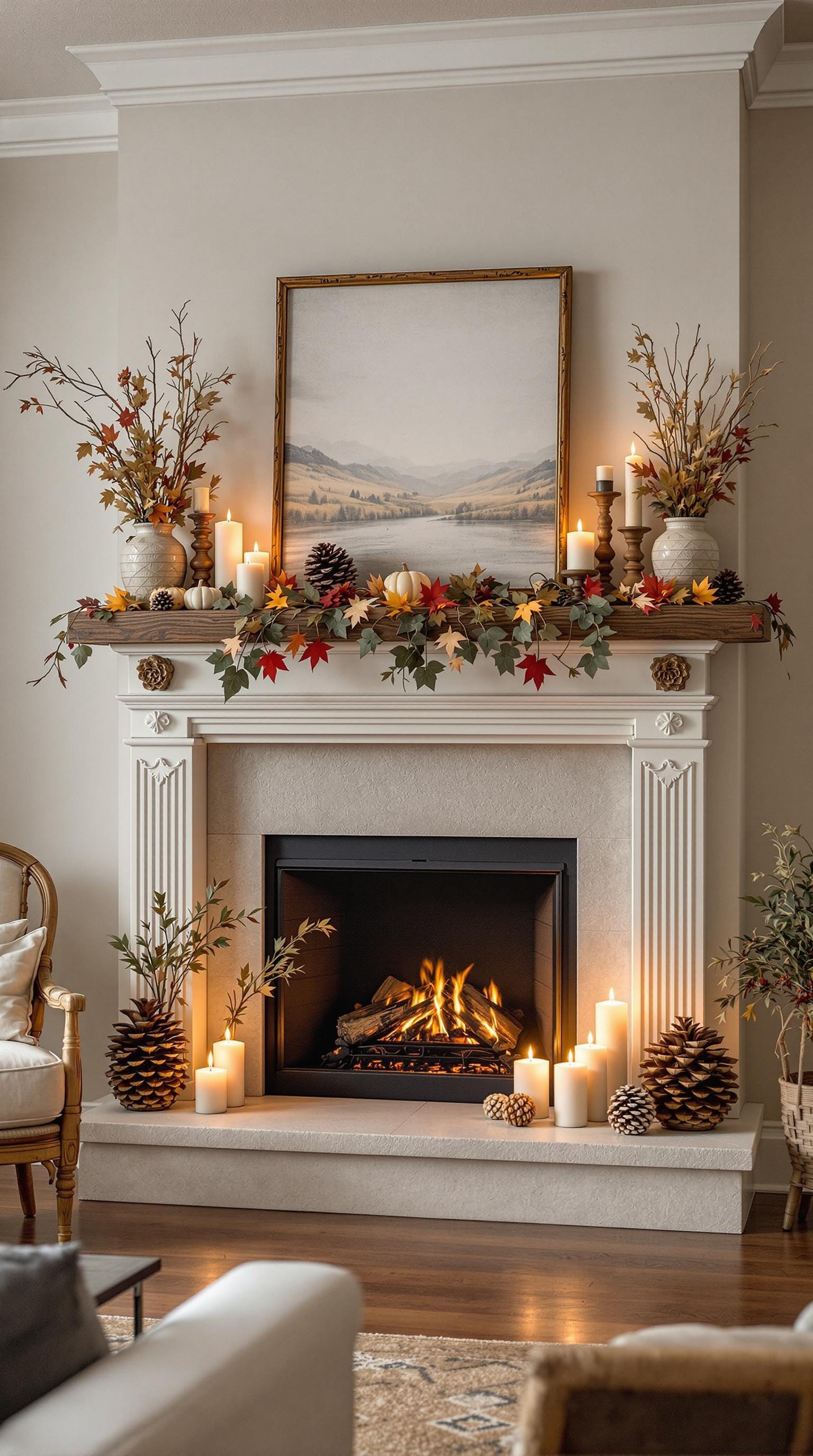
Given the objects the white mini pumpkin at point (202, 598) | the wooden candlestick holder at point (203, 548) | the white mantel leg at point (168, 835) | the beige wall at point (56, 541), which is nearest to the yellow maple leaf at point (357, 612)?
the white mini pumpkin at point (202, 598)

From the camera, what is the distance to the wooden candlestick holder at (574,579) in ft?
11.7

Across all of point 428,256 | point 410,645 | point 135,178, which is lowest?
point 410,645

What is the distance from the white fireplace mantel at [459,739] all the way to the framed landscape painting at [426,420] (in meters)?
0.35

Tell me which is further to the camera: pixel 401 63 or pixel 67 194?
pixel 67 194

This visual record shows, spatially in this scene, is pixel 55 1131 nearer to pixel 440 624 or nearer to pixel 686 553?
pixel 440 624

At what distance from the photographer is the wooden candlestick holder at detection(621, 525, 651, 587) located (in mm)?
3637

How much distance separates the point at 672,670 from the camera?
11.8ft

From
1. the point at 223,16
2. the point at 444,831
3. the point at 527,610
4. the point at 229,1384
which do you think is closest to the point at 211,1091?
the point at 444,831

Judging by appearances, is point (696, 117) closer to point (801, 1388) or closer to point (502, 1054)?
point (502, 1054)

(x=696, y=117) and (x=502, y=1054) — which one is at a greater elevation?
(x=696, y=117)

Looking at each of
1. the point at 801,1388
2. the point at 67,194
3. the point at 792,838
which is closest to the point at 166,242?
the point at 67,194

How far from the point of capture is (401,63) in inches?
149

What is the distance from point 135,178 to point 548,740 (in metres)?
2.08

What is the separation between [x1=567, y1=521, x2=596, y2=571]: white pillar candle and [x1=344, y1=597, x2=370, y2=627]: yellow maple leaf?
56cm
